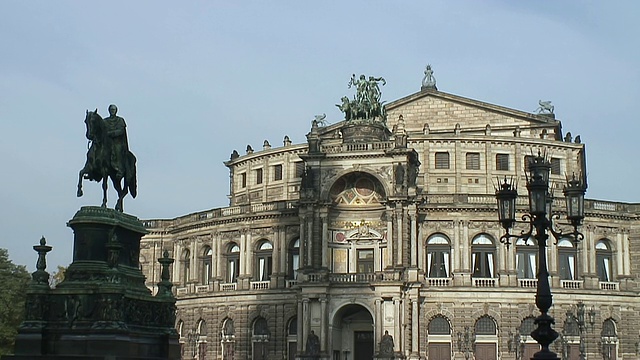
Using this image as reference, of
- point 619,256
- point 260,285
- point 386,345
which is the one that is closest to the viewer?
point 386,345

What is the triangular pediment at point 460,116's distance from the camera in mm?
78500

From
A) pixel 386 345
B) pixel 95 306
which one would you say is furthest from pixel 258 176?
pixel 95 306

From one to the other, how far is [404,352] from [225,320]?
1700 cm

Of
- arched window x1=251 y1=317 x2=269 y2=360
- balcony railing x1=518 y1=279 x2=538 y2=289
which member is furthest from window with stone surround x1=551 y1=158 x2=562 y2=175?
arched window x1=251 y1=317 x2=269 y2=360

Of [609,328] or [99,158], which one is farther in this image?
[609,328]

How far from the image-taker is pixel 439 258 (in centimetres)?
6750

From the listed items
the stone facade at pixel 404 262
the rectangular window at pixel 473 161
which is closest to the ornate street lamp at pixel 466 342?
the stone facade at pixel 404 262

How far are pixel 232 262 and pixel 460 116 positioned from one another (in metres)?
23.2

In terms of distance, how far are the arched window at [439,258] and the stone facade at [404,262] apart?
72 millimetres

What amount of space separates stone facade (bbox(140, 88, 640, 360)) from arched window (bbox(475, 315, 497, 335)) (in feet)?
0.23

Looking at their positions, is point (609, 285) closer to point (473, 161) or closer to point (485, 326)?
point (485, 326)

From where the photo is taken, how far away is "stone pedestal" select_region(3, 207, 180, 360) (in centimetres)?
2409

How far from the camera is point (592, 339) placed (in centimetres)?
6681

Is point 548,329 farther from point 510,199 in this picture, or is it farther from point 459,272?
point 459,272
